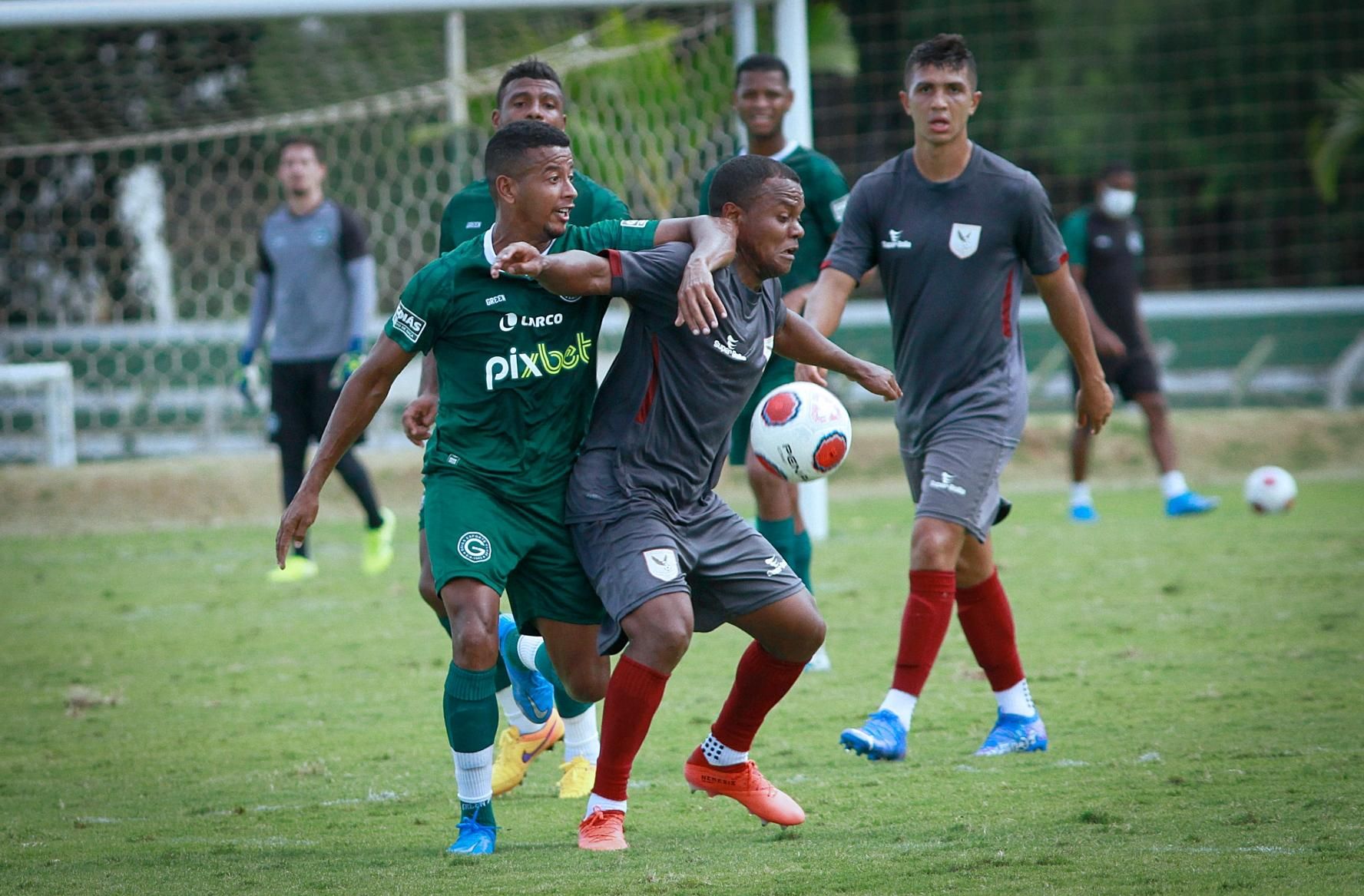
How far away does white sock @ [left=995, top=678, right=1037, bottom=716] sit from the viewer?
17.7 ft

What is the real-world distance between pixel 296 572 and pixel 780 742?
5.23m

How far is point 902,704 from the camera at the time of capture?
530cm

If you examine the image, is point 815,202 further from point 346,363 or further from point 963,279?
point 346,363

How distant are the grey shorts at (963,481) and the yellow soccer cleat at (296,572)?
5.51 m

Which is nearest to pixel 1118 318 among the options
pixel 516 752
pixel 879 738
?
pixel 879 738

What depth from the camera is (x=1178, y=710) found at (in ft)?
19.0

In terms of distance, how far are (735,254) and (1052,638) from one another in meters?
3.48

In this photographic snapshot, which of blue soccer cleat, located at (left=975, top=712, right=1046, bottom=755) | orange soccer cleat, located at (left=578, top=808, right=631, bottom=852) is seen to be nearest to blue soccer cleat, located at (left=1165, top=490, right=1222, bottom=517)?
blue soccer cleat, located at (left=975, top=712, right=1046, bottom=755)

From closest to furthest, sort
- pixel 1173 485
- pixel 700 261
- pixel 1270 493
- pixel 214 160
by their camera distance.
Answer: pixel 700 261, pixel 1270 493, pixel 1173 485, pixel 214 160

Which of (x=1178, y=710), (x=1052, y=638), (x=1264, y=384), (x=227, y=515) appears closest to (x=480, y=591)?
(x=1178, y=710)

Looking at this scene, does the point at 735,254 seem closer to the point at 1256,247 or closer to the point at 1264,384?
the point at 1264,384

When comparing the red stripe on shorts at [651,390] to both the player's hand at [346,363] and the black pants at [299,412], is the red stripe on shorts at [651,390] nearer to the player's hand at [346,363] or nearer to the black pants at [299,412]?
the player's hand at [346,363]

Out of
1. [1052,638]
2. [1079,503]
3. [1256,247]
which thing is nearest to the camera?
[1052,638]

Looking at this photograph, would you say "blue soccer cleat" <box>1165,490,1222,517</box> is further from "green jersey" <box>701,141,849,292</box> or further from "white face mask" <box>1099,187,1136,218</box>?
"green jersey" <box>701,141,849,292</box>
